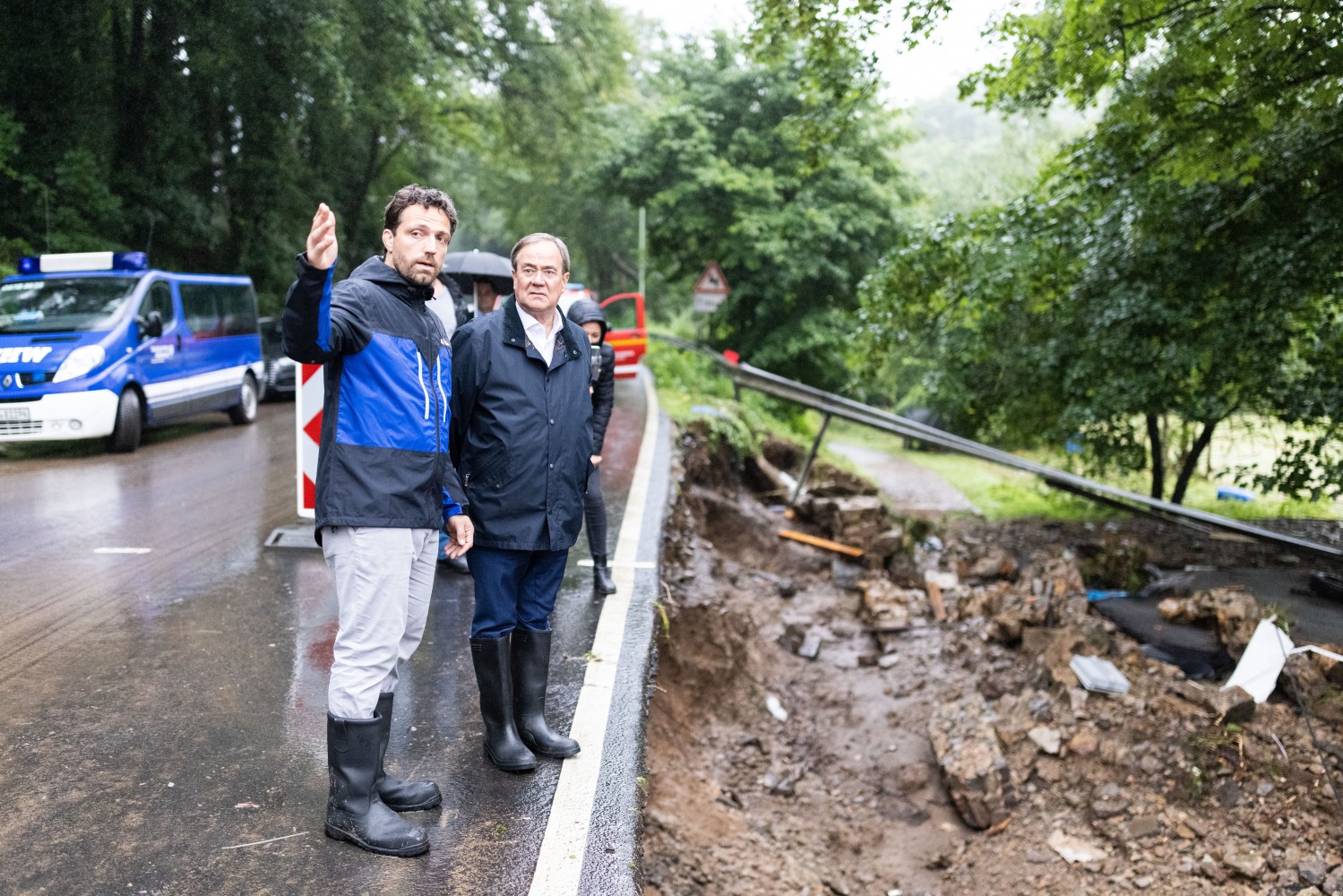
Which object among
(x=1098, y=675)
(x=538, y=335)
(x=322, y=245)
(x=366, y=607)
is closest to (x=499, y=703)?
(x=366, y=607)

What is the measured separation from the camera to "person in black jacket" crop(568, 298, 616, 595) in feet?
19.3

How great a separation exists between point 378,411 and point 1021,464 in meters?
8.42

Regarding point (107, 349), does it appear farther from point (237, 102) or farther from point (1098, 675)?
point (1098, 675)

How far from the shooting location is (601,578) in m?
6.14

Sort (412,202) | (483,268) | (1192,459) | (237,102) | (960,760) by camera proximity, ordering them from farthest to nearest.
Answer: (237,102)
(1192,459)
(483,268)
(960,760)
(412,202)

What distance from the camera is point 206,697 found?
4.37 m

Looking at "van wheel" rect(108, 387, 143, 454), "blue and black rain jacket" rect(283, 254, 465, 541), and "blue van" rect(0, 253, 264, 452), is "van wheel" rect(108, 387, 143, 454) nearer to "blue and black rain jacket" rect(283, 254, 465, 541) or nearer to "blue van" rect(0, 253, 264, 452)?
"blue van" rect(0, 253, 264, 452)

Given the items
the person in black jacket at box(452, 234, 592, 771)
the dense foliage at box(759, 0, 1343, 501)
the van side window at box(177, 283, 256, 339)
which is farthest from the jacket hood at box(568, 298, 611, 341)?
the van side window at box(177, 283, 256, 339)

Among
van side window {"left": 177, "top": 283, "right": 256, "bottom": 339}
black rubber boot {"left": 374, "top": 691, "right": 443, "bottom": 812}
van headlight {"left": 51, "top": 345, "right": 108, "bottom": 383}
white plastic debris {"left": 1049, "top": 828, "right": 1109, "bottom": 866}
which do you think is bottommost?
white plastic debris {"left": 1049, "top": 828, "right": 1109, "bottom": 866}

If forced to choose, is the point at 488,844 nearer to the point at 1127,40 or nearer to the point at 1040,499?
the point at 1127,40

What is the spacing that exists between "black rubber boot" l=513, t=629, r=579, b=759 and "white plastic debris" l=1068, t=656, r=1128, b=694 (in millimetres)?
3943

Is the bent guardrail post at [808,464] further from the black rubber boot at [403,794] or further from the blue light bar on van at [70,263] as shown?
the black rubber boot at [403,794]

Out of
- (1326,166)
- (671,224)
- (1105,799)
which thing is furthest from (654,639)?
(671,224)

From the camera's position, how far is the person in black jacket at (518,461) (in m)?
3.66
